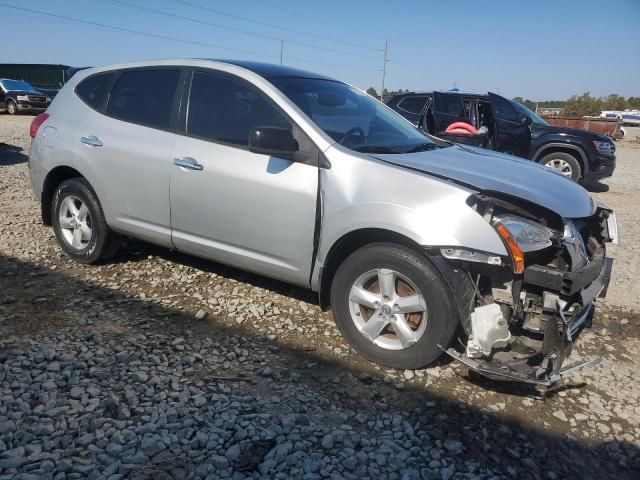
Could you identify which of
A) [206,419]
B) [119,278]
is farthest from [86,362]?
[119,278]

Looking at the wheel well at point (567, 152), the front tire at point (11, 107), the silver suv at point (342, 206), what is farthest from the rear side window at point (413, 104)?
the front tire at point (11, 107)

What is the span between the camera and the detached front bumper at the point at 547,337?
2.80 metres

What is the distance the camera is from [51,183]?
4867 mm

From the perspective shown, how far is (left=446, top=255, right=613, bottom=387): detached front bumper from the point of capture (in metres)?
2.80

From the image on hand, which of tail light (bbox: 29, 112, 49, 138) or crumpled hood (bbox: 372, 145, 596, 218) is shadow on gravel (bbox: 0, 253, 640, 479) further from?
tail light (bbox: 29, 112, 49, 138)

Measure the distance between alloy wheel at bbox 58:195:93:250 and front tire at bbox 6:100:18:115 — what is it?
2245 centimetres

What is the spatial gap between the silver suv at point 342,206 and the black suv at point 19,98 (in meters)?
22.0

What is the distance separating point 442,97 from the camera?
9.98 metres

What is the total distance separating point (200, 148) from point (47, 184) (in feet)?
6.37

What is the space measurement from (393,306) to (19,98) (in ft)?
83.2

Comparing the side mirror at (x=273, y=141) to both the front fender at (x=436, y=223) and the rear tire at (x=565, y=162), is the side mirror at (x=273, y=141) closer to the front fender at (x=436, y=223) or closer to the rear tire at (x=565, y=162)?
the front fender at (x=436, y=223)

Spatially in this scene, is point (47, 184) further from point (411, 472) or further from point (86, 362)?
point (411, 472)

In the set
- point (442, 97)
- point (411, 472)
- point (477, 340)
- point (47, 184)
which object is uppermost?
point (442, 97)

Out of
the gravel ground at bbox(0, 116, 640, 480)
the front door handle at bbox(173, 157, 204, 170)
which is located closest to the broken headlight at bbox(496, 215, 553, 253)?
the gravel ground at bbox(0, 116, 640, 480)
